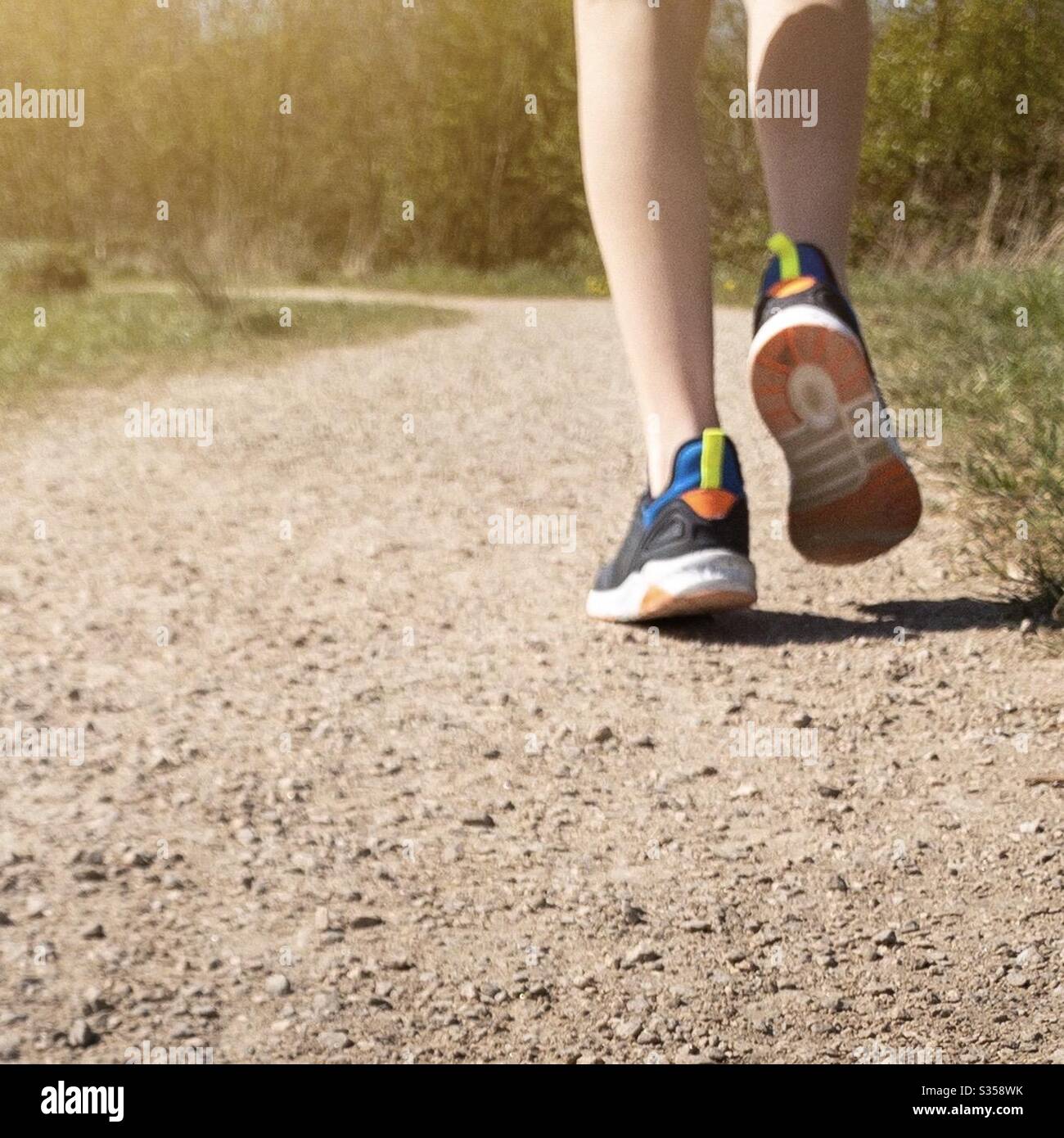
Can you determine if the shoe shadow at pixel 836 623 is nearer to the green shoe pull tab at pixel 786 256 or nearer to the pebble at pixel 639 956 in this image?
the green shoe pull tab at pixel 786 256

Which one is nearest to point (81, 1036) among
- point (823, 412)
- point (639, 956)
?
point (639, 956)

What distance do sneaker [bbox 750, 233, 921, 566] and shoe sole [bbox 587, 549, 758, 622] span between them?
0.31 ft

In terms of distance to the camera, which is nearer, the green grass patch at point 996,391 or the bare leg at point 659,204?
the bare leg at point 659,204

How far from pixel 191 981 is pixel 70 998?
88 millimetres

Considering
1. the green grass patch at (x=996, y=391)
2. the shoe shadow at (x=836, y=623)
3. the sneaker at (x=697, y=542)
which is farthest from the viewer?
the green grass patch at (x=996, y=391)

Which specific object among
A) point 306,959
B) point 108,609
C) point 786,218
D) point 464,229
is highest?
point 464,229

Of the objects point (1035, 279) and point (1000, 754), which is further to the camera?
point (1035, 279)

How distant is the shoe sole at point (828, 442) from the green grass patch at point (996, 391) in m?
0.31

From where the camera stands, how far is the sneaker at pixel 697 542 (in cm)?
182

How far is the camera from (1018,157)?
37.6 feet

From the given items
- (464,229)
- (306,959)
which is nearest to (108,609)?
(306,959)

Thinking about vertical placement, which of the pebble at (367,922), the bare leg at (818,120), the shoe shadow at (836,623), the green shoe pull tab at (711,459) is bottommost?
the pebble at (367,922)

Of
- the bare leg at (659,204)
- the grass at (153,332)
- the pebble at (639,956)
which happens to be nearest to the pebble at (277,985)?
the pebble at (639,956)

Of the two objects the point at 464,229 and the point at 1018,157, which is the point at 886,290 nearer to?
the point at 1018,157
